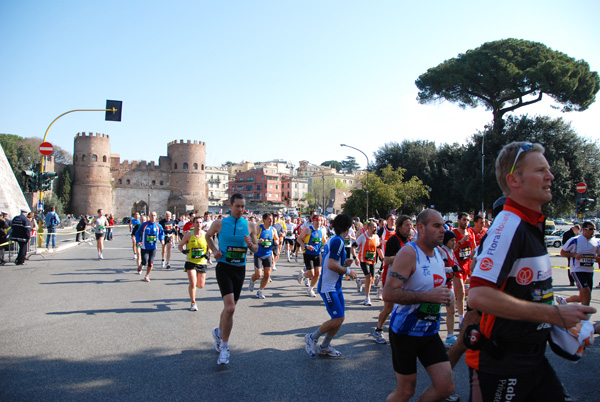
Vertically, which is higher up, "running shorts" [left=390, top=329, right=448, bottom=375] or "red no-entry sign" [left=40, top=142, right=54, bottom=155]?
"red no-entry sign" [left=40, top=142, right=54, bottom=155]

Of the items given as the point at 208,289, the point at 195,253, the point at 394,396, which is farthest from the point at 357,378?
the point at 208,289

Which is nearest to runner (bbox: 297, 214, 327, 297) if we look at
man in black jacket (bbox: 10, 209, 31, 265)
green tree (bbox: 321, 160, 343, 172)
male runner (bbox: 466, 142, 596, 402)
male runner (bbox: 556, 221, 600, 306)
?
male runner (bbox: 556, 221, 600, 306)

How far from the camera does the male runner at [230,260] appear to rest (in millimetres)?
5173

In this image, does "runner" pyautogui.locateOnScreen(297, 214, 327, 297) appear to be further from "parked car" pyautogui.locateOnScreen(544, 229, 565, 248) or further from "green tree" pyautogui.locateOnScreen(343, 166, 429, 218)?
"green tree" pyautogui.locateOnScreen(343, 166, 429, 218)

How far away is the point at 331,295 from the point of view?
540 centimetres

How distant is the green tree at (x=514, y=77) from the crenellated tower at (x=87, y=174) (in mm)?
56912

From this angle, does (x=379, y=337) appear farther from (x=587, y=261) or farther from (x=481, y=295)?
(x=481, y=295)

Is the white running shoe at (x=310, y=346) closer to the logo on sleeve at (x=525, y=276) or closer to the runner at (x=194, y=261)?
the runner at (x=194, y=261)

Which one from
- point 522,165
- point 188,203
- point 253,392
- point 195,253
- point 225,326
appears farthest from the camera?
point 188,203

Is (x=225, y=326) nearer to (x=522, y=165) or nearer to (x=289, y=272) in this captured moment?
(x=522, y=165)

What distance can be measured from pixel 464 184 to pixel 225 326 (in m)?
36.1

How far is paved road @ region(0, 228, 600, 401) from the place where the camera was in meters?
4.29

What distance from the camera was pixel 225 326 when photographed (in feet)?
16.9

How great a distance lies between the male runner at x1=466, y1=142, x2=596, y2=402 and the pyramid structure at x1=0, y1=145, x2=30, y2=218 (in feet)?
80.0
